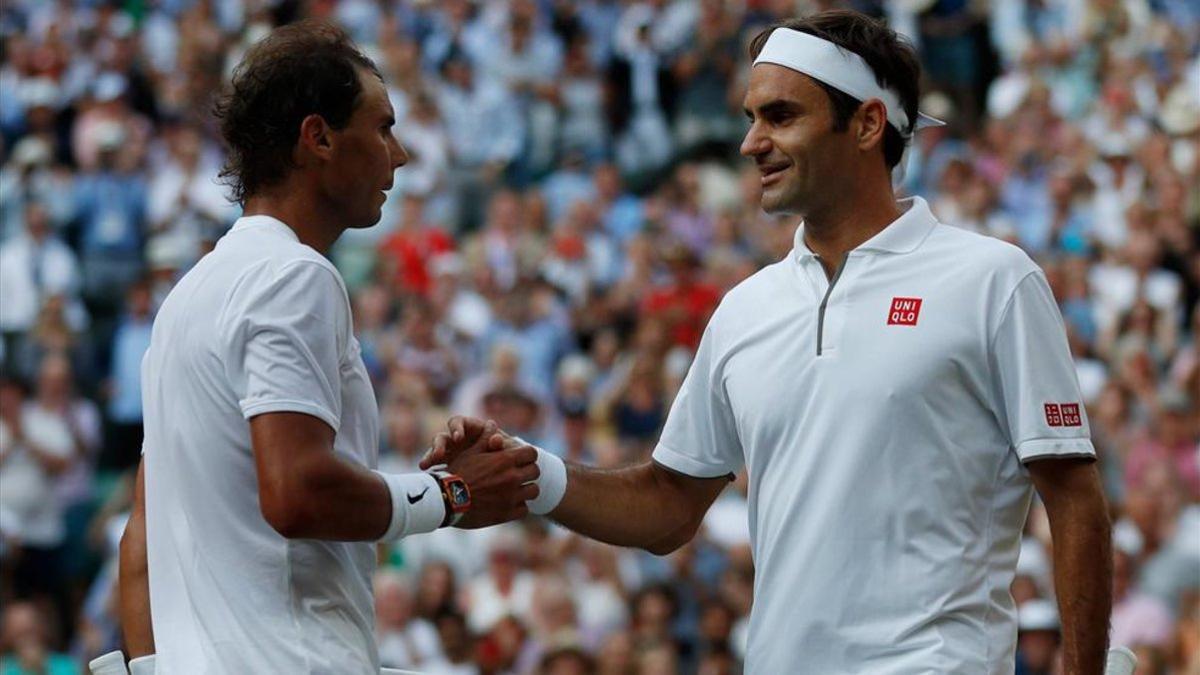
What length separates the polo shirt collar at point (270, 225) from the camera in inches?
179

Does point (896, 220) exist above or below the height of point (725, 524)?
above

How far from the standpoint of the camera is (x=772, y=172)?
16.7 feet

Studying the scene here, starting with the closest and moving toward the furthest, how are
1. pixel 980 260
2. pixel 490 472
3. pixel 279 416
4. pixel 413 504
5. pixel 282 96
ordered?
pixel 279 416, pixel 413 504, pixel 282 96, pixel 980 260, pixel 490 472

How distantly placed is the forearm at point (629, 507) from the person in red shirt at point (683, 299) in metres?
7.86

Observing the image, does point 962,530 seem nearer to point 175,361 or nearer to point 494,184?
point 175,361

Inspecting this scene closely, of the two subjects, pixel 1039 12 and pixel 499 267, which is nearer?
pixel 499 267

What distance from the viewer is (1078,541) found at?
4637 mm

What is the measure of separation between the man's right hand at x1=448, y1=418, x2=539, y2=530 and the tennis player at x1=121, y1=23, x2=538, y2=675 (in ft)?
0.36

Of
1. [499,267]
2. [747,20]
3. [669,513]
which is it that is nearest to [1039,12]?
[747,20]

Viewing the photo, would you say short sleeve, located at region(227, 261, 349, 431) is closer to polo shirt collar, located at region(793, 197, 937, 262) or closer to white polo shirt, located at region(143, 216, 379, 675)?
white polo shirt, located at region(143, 216, 379, 675)

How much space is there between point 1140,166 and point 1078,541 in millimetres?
10479

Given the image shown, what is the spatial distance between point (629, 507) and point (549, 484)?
27cm

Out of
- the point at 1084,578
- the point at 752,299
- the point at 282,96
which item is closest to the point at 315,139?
the point at 282,96

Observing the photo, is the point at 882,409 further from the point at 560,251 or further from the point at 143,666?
the point at 560,251
